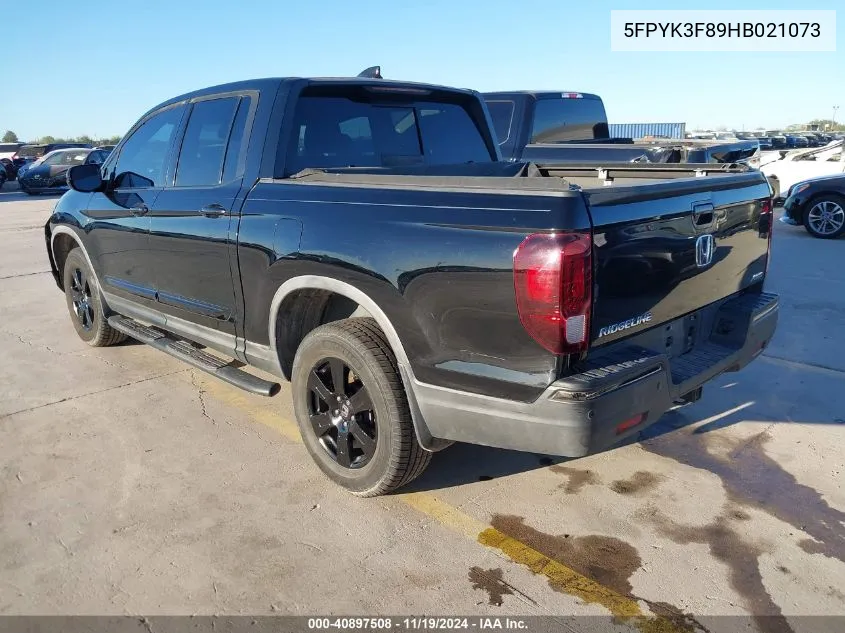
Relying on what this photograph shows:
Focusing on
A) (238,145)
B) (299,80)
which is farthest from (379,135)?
(238,145)

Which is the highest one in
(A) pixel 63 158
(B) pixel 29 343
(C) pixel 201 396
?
(A) pixel 63 158

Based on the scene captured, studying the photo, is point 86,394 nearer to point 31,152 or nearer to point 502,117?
point 502,117

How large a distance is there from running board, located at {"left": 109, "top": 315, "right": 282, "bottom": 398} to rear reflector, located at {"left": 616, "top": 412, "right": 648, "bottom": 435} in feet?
5.87

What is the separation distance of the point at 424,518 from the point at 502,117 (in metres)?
5.84

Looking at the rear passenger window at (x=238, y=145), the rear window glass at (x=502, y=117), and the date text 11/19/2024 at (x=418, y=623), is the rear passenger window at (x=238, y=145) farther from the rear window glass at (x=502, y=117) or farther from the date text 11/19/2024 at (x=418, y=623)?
the rear window glass at (x=502, y=117)

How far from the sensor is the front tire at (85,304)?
5414 mm

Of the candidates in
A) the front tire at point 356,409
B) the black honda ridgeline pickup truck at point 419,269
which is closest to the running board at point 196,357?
the black honda ridgeline pickup truck at point 419,269

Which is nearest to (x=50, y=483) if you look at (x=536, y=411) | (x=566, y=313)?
(x=536, y=411)

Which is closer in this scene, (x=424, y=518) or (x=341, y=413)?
(x=424, y=518)

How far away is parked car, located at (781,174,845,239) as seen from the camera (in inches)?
413

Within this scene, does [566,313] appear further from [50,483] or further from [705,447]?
[50,483]

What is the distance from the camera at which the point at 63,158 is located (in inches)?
906

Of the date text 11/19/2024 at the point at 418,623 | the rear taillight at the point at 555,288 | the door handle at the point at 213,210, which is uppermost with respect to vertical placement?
the door handle at the point at 213,210

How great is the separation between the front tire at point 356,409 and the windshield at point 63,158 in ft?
74.3
